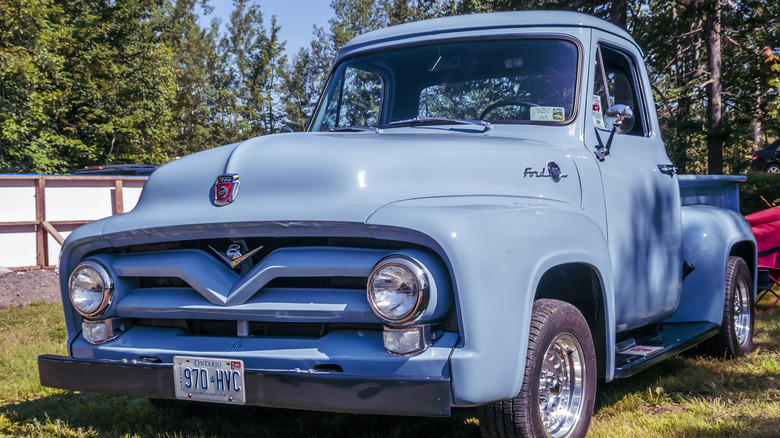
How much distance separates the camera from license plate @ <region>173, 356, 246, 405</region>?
2.82 metres

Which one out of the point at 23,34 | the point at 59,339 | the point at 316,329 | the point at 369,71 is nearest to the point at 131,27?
the point at 23,34

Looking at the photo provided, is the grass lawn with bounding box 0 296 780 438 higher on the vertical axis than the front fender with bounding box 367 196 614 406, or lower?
lower

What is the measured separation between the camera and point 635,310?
13.5 feet

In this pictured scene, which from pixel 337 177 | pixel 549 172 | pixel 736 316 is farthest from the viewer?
pixel 736 316

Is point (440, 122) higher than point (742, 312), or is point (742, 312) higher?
point (440, 122)

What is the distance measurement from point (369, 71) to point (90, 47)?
90.3 feet

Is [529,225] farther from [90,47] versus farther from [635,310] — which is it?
[90,47]

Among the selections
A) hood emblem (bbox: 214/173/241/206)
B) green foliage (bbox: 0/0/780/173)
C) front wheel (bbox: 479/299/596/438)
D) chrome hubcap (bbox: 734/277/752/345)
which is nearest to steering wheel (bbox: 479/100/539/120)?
front wheel (bbox: 479/299/596/438)

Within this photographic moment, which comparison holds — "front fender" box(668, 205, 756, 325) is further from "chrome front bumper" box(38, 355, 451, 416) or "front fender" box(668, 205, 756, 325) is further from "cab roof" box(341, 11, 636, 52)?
"chrome front bumper" box(38, 355, 451, 416)

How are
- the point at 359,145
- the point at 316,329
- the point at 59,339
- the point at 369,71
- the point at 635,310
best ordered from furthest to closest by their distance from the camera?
the point at 59,339, the point at 369,71, the point at 635,310, the point at 359,145, the point at 316,329

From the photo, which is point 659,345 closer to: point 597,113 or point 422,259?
point 597,113

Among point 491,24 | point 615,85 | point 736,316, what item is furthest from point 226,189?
point 736,316

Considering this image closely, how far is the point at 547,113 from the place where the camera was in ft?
13.0

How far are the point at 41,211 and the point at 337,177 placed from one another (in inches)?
483
